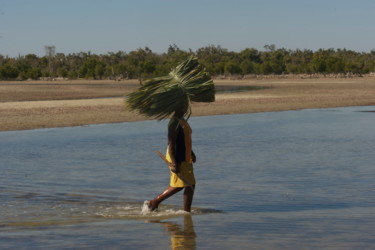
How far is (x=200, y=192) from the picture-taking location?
1070 cm

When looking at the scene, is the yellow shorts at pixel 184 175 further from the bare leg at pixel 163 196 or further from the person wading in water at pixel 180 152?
the bare leg at pixel 163 196

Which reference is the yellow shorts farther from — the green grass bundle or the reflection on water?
the green grass bundle

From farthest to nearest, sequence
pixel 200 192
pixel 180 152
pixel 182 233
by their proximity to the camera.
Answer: pixel 200 192 → pixel 180 152 → pixel 182 233

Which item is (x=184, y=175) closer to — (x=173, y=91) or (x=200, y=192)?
(x=173, y=91)

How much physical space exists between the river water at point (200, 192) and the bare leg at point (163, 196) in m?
0.12

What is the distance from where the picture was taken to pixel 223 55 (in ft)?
493

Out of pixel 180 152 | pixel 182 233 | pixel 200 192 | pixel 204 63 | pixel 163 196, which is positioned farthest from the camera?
pixel 204 63

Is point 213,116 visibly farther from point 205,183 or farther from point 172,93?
point 172,93

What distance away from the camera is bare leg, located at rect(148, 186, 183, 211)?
847 centimetres

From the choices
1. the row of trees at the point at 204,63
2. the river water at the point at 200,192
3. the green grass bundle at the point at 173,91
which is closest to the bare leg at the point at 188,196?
the river water at the point at 200,192

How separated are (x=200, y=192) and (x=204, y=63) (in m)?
109

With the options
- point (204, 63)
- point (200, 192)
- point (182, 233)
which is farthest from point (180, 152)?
point (204, 63)

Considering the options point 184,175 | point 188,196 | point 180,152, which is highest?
point 180,152

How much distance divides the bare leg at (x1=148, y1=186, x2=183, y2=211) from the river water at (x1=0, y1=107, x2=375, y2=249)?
0.12m
